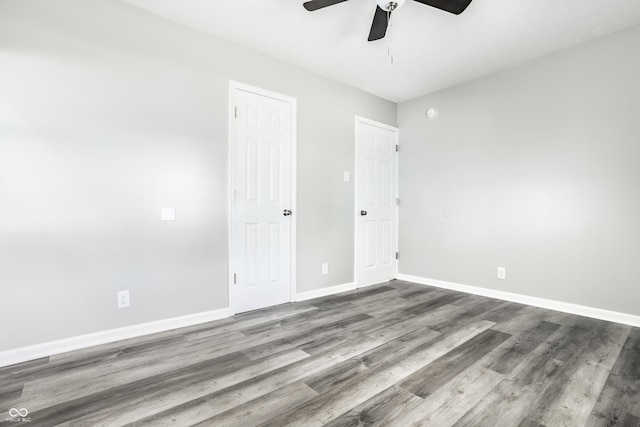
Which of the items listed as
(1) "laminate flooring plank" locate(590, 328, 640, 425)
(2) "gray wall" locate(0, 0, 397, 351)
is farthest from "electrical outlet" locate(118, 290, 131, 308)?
(1) "laminate flooring plank" locate(590, 328, 640, 425)

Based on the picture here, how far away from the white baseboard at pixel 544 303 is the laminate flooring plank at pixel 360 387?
1.41m

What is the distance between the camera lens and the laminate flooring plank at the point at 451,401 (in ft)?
4.68

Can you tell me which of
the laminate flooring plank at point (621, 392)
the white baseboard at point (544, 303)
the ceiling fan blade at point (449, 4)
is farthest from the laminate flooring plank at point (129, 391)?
the white baseboard at point (544, 303)

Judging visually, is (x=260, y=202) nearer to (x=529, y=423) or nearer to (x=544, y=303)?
(x=529, y=423)

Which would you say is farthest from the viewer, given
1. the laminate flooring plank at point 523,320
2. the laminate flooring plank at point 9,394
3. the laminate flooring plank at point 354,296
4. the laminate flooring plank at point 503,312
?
the laminate flooring plank at point 354,296

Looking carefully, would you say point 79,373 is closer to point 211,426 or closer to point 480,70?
point 211,426

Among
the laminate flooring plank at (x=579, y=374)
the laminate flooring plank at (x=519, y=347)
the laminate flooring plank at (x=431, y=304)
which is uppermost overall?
the laminate flooring plank at (x=579, y=374)

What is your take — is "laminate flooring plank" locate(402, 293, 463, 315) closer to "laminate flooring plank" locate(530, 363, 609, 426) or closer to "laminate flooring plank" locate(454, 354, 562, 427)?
"laminate flooring plank" locate(454, 354, 562, 427)

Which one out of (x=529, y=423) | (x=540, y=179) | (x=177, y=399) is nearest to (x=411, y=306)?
(x=529, y=423)

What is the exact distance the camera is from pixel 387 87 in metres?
3.91

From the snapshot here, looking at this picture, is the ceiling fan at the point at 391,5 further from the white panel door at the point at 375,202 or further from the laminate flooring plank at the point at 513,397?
the laminate flooring plank at the point at 513,397

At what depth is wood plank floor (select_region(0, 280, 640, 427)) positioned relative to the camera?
1.46 m

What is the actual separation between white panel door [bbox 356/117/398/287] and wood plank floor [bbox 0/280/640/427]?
54.6 inches

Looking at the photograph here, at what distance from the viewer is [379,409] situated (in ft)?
4.94
